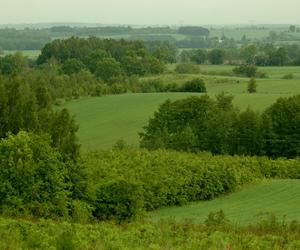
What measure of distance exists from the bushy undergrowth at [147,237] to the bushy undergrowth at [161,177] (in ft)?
21.6

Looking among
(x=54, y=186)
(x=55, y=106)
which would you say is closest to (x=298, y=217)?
(x=54, y=186)

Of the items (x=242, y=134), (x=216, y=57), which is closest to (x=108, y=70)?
(x=216, y=57)

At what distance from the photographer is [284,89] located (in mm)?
79500

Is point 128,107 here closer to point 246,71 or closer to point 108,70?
point 108,70

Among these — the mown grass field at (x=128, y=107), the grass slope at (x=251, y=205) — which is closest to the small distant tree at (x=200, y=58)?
the mown grass field at (x=128, y=107)

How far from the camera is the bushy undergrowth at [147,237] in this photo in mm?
15047

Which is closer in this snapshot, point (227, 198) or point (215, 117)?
point (227, 198)

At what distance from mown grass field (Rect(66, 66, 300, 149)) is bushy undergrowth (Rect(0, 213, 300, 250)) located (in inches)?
1295

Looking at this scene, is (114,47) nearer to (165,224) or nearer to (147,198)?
(147,198)

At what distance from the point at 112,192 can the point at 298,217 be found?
29.4 feet

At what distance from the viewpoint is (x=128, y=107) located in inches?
2847

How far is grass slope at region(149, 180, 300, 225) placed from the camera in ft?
101

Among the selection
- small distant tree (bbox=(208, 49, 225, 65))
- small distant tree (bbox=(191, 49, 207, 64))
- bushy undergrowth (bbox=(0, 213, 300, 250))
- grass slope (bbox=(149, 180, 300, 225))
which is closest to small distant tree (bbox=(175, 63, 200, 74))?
small distant tree (bbox=(208, 49, 225, 65))

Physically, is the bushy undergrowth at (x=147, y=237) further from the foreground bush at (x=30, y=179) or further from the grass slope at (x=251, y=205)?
the foreground bush at (x=30, y=179)
